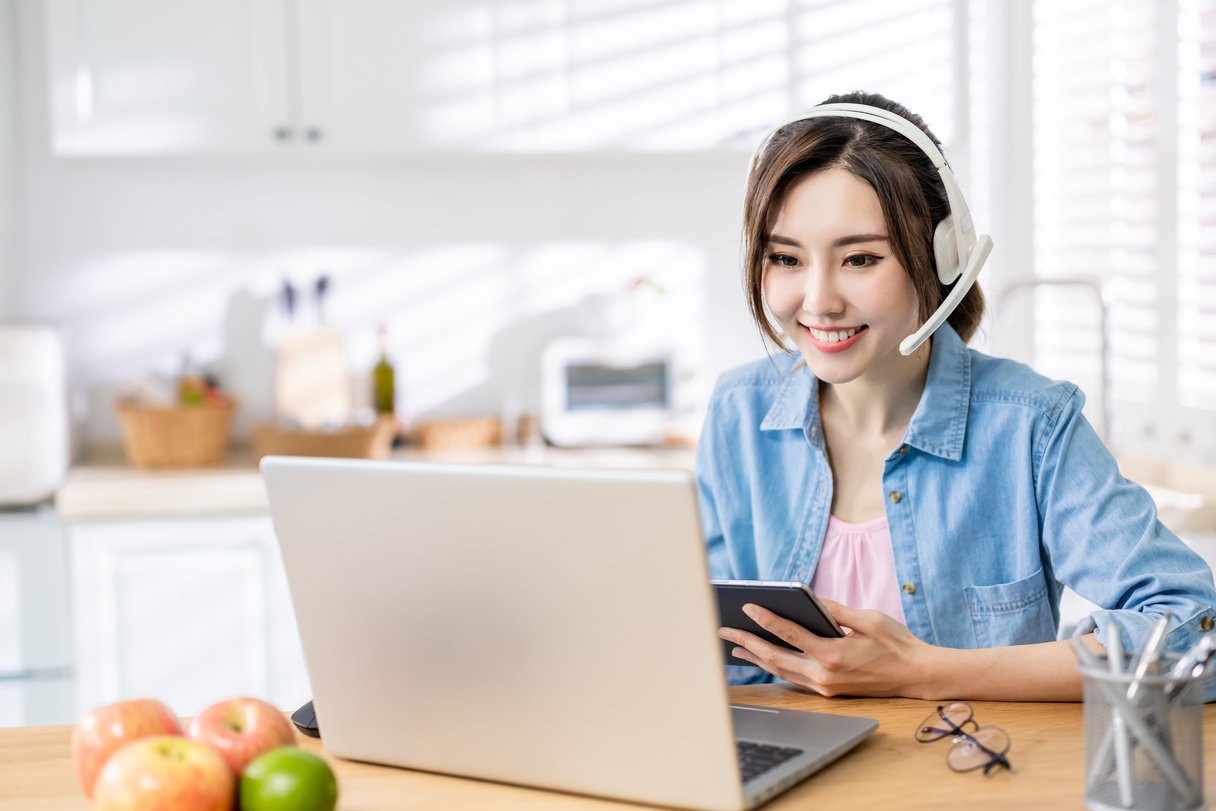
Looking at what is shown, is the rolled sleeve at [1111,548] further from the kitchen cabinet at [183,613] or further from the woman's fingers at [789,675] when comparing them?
the kitchen cabinet at [183,613]

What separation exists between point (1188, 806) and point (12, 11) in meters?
3.18

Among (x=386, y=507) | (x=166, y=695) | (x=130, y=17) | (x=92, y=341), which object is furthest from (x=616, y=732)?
(x=92, y=341)

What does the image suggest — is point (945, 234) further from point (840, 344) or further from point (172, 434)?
point (172, 434)

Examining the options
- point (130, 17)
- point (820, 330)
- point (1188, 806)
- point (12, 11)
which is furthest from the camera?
point (12, 11)

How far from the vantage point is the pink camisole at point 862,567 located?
1.39 meters

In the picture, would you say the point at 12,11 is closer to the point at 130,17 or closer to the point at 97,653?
the point at 130,17

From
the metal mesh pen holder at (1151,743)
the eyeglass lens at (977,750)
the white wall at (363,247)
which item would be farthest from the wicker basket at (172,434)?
the metal mesh pen holder at (1151,743)

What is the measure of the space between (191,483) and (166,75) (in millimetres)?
967

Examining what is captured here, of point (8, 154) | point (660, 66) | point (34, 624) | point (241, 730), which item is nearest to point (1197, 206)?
point (660, 66)

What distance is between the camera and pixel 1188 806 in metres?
0.80

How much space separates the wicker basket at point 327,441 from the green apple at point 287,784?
6.58 feet

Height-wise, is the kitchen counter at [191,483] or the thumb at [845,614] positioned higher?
the thumb at [845,614]

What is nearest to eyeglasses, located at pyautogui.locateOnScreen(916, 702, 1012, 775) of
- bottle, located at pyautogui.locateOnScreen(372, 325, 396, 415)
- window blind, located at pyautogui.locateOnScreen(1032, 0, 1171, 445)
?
window blind, located at pyautogui.locateOnScreen(1032, 0, 1171, 445)

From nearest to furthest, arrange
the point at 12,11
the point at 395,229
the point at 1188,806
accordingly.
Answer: the point at 1188,806 < the point at 12,11 < the point at 395,229
